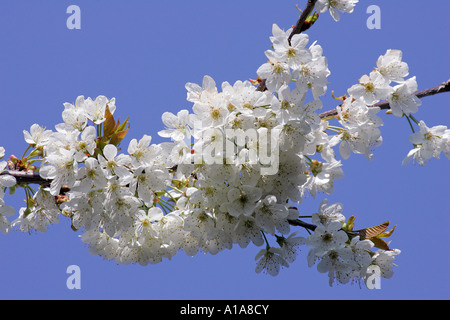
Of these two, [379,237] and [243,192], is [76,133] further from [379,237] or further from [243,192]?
[379,237]

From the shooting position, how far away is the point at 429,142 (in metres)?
3.08

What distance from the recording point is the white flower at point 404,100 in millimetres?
2818

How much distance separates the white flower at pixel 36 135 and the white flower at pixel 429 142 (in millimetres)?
2332

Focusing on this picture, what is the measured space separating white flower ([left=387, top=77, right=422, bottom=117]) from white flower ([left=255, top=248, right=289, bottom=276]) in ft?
3.66

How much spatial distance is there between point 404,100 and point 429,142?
0.42m

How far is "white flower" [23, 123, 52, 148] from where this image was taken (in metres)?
3.12

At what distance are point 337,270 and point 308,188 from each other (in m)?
0.53

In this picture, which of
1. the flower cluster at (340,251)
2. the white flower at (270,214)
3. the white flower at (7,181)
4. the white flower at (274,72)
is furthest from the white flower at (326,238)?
the white flower at (7,181)

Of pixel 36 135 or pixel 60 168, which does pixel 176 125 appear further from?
pixel 36 135

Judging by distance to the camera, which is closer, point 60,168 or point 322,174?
point 60,168

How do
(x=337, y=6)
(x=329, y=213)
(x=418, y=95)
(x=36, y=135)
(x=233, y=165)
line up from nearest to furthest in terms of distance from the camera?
(x=233, y=165)
(x=337, y=6)
(x=418, y=95)
(x=329, y=213)
(x=36, y=135)

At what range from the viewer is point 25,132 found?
3.12 metres

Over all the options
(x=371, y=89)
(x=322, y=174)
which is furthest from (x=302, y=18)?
(x=322, y=174)

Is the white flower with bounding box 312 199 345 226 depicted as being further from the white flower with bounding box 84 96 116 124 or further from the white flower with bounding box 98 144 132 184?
the white flower with bounding box 84 96 116 124
